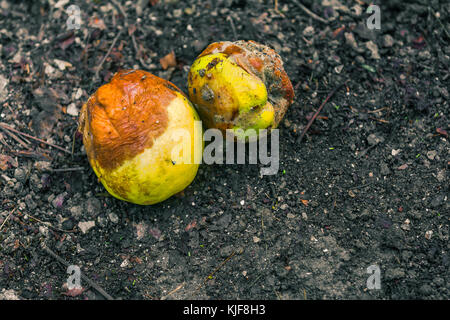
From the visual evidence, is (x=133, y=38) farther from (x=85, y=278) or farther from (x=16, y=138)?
(x=85, y=278)

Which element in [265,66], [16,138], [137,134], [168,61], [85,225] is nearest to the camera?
[137,134]

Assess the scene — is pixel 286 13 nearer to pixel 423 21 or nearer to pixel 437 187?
pixel 423 21

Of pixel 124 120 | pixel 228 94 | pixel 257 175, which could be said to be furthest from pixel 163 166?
pixel 257 175

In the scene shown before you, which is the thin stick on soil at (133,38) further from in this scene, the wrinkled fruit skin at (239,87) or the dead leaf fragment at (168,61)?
the wrinkled fruit skin at (239,87)

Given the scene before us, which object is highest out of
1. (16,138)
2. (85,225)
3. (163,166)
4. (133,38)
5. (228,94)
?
(228,94)

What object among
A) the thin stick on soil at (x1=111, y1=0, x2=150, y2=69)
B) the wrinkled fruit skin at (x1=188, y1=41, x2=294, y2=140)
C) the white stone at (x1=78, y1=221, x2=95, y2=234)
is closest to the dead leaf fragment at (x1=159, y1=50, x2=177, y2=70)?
→ the thin stick on soil at (x1=111, y1=0, x2=150, y2=69)

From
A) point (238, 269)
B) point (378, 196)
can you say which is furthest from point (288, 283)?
point (378, 196)

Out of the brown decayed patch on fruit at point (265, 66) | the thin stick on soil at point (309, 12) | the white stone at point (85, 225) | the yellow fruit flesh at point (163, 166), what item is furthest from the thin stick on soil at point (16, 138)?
the thin stick on soil at point (309, 12)
